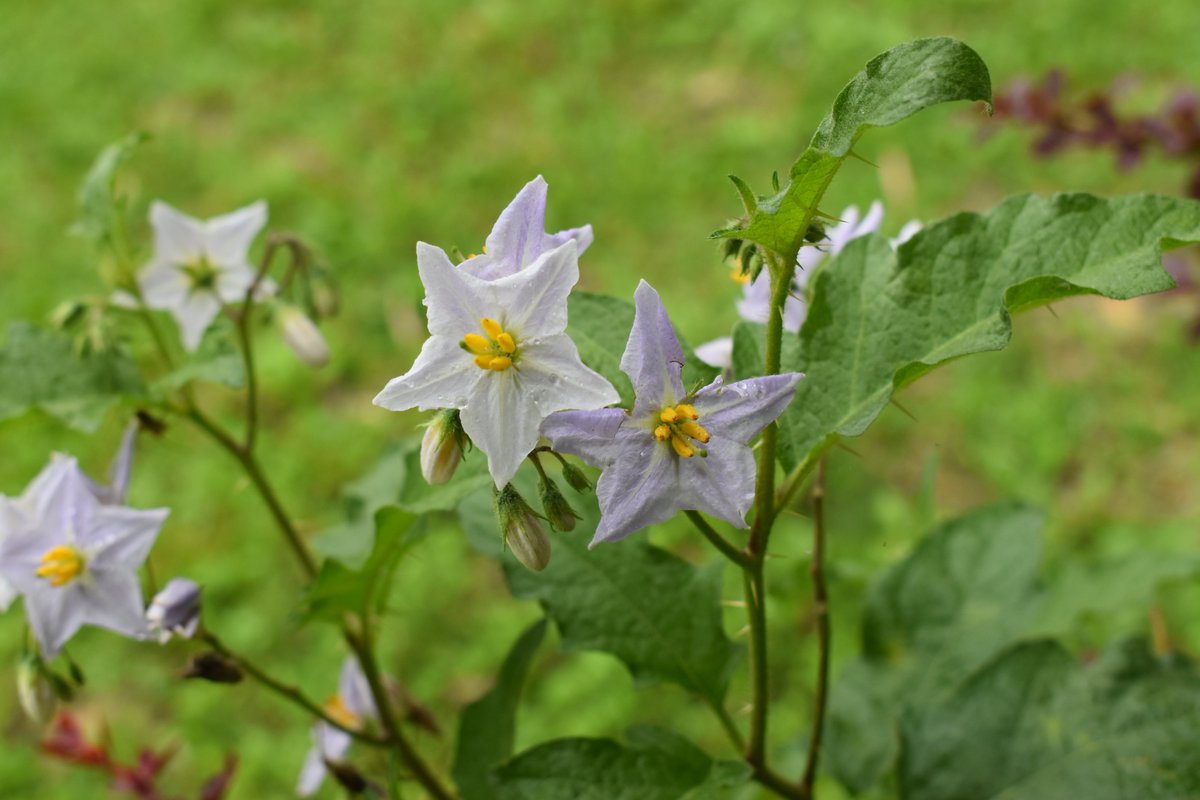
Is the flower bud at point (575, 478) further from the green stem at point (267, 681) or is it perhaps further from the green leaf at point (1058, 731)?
the green leaf at point (1058, 731)

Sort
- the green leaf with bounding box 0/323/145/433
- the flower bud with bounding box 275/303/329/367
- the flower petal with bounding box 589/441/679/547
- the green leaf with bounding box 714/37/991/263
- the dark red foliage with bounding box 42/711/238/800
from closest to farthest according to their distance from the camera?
1. the green leaf with bounding box 714/37/991/263
2. the flower petal with bounding box 589/441/679/547
3. the green leaf with bounding box 0/323/145/433
4. the dark red foliage with bounding box 42/711/238/800
5. the flower bud with bounding box 275/303/329/367

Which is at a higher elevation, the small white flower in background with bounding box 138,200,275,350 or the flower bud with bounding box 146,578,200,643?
the small white flower in background with bounding box 138,200,275,350

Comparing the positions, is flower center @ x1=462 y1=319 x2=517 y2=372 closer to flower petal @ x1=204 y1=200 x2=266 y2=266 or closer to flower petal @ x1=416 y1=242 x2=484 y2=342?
flower petal @ x1=416 y1=242 x2=484 y2=342

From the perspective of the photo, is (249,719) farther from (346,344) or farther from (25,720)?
(346,344)

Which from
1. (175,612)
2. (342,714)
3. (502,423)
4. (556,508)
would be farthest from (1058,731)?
(175,612)

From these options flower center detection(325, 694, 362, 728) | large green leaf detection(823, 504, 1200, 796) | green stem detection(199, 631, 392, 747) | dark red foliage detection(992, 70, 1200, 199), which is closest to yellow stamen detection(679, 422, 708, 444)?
green stem detection(199, 631, 392, 747)

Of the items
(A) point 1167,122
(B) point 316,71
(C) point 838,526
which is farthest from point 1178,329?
(B) point 316,71

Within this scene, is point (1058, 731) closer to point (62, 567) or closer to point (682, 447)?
point (682, 447)
